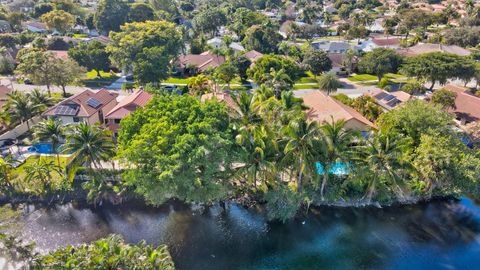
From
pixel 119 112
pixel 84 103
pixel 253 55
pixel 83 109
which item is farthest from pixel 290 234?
→ pixel 253 55

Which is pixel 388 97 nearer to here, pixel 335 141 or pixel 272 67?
pixel 272 67

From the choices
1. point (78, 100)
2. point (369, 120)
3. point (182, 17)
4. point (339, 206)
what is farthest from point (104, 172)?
point (182, 17)

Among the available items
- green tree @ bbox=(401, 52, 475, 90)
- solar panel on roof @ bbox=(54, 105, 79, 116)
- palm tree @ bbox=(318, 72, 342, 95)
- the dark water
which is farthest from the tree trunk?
green tree @ bbox=(401, 52, 475, 90)

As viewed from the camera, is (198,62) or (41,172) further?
(198,62)

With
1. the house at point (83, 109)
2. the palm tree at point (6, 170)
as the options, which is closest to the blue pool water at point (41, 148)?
the house at point (83, 109)

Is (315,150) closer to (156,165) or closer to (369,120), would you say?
(156,165)
